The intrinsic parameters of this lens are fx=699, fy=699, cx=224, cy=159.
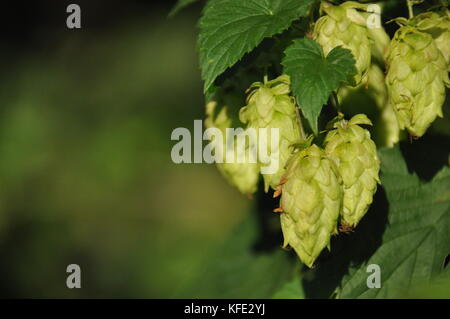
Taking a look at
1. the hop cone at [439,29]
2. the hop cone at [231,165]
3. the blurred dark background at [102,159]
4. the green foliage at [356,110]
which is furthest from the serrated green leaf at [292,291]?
the blurred dark background at [102,159]

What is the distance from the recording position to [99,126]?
573cm

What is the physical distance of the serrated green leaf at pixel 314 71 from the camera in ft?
4.88

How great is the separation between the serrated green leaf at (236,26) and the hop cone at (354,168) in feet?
0.94

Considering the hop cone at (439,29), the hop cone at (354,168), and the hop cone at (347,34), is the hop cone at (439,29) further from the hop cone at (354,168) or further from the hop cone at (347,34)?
the hop cone at (354,168)

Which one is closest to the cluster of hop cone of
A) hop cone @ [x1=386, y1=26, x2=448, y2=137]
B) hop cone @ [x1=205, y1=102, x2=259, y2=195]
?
hop cone @ [x1=386, y1=26, x2=448, y2=137]

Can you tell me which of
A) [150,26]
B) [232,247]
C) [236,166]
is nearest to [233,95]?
[236,166]

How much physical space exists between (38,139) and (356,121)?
445 centimetres

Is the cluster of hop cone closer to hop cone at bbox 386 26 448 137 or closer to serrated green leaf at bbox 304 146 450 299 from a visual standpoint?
hop cone at bbox 386 26 448 137

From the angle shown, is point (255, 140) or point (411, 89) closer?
point (411, 89)

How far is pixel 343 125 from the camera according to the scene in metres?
1.55

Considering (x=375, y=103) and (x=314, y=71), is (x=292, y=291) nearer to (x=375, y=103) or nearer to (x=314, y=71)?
(x=375, y=103)

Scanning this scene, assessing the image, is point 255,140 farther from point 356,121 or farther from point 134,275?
point 134,275

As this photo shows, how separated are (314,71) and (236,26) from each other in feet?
0.83

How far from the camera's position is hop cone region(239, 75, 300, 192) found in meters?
1.56
